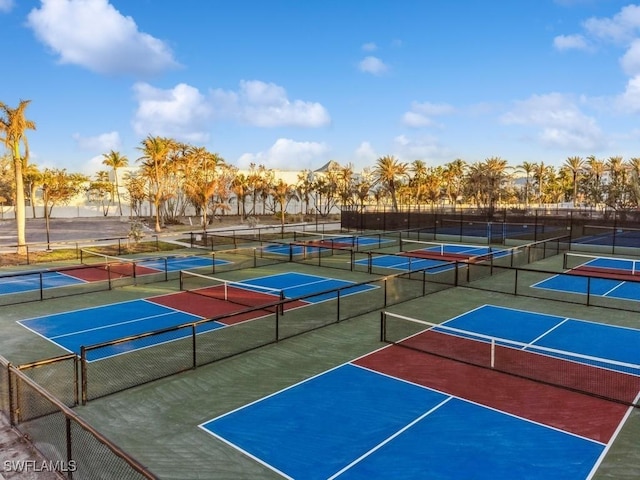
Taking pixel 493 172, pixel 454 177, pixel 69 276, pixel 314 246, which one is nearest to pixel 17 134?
pixel 69 276

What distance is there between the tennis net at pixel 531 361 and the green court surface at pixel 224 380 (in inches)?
36.9

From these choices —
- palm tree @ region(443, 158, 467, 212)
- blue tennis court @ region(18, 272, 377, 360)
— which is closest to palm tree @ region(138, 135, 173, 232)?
blue tennis court @ region(18, 272, 377, 360)

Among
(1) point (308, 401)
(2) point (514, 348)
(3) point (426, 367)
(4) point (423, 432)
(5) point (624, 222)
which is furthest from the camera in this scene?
(5) point (624, 222)

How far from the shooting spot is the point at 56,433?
838 centimetres

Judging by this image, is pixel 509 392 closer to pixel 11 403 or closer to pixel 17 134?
pixel 11 403

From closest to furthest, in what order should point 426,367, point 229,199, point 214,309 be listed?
1. point 426,367
2. point 214,309
3. point 229,199

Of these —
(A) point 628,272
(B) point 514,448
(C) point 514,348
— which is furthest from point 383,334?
(A) point 628,272

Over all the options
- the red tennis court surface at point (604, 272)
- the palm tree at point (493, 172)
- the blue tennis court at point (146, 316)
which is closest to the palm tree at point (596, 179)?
the palm tree at point (493, 172)

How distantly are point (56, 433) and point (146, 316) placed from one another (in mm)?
9571

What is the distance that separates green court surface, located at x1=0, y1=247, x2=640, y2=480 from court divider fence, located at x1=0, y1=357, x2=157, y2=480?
2.89ft

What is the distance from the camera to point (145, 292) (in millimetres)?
22094

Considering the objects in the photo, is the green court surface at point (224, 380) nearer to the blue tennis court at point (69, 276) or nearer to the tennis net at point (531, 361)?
the tennis net at point (531, 361)

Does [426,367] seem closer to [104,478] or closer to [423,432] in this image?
[423,432]

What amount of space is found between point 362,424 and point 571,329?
33.0ft
